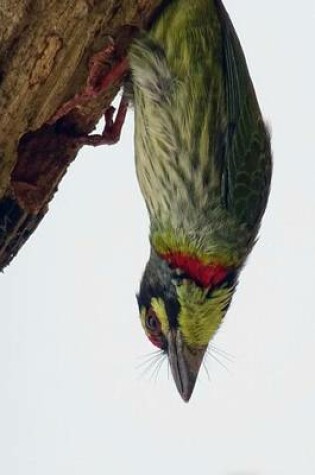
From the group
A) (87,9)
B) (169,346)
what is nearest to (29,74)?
(87,9)

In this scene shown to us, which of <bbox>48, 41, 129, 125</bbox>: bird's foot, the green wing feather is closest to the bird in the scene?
the green wing feather

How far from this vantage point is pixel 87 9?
11.9 ft

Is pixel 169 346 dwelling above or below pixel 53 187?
below

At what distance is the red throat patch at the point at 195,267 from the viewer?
4641mm

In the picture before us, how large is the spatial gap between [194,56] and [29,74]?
1074 mm

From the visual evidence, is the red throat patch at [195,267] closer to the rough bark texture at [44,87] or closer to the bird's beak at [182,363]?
the bird's beak at [182,363]

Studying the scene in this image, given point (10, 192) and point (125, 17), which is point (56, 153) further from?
point (125, 17)

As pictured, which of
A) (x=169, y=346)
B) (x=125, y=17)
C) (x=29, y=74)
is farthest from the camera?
(x=169, y=346)

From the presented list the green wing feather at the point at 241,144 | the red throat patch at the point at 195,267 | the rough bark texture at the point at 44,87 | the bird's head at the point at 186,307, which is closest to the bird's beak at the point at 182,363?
the bird's head at the point at 186,307

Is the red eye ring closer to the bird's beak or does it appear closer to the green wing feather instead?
the bird's beak

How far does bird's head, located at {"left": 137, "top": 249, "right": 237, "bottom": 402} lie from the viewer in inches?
184

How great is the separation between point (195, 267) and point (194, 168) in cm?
55

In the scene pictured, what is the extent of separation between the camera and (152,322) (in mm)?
4852

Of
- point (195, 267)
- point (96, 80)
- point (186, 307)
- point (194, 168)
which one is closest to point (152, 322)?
point (186, 307)
